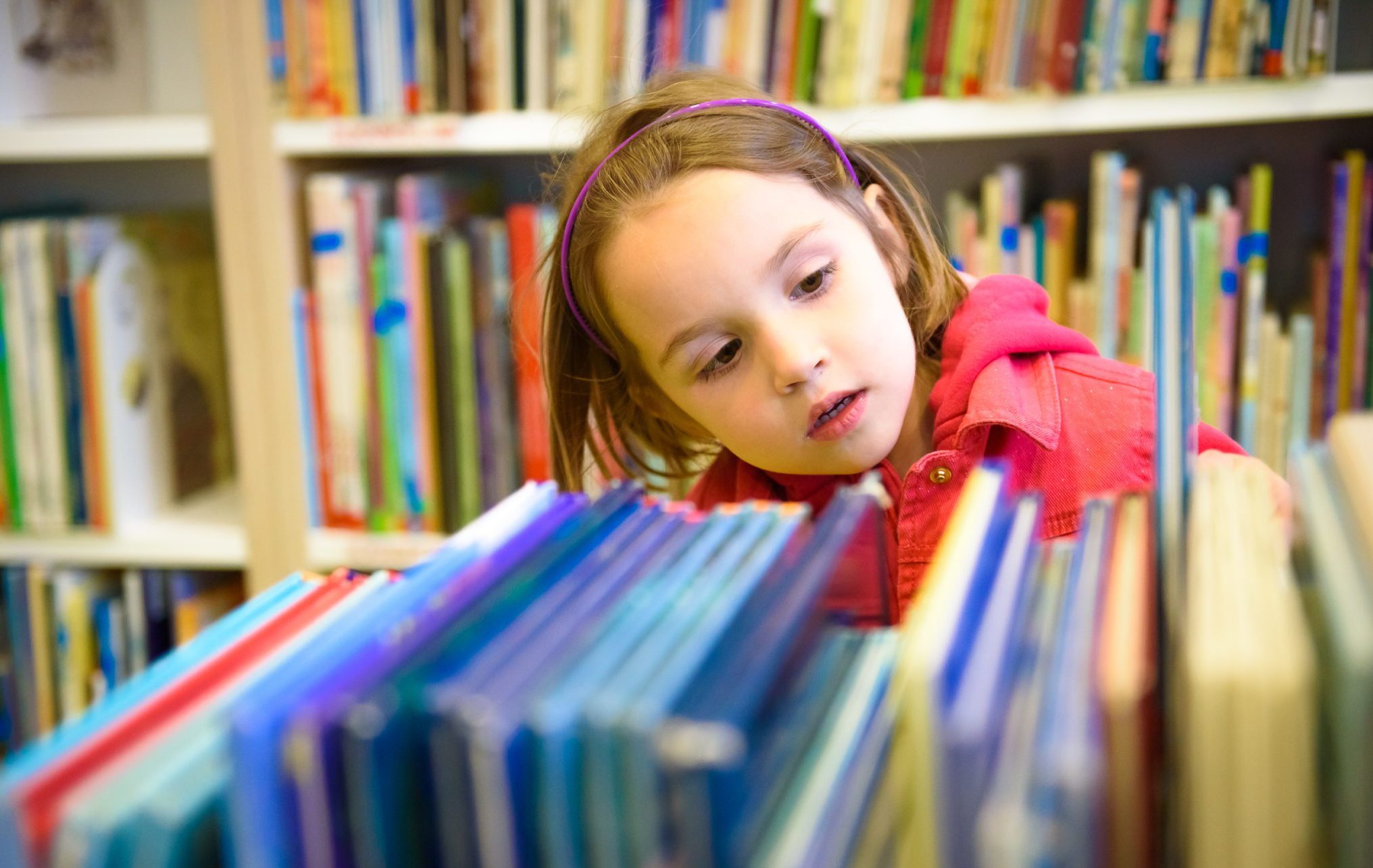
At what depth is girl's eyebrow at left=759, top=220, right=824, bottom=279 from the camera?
2.52 ft

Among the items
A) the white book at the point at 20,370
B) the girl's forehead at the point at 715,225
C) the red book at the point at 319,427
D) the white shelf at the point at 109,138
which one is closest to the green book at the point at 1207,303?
the girl's forehead at the point at 715,225

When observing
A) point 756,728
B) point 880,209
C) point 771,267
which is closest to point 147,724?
point 756,728

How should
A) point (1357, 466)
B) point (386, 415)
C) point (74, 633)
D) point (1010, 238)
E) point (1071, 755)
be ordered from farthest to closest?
point (74, 633) → point (386, 415) → point (1010, 238) → point (1357, 466) → point (1071, 755)

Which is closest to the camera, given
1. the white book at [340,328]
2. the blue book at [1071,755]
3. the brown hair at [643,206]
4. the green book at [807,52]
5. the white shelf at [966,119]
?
the blue book at [1071,755]

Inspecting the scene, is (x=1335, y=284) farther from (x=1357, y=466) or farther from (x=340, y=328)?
(x=340, y=328)

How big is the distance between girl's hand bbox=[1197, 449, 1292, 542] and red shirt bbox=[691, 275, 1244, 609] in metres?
0.07

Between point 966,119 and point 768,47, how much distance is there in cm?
24

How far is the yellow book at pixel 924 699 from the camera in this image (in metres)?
0.30

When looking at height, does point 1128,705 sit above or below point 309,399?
above

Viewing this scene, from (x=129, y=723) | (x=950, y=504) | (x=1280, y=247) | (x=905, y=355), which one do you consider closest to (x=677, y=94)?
(x=905, y=355)

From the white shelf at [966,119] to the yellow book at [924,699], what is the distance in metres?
0.84

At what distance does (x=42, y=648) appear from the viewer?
148 cm

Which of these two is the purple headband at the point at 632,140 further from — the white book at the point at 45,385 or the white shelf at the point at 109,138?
the white book at the point at 45,385

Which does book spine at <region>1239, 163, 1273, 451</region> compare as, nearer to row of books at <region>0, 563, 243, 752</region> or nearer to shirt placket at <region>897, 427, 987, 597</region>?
shirt placket at <region>897, 427, 987, 597</region>
